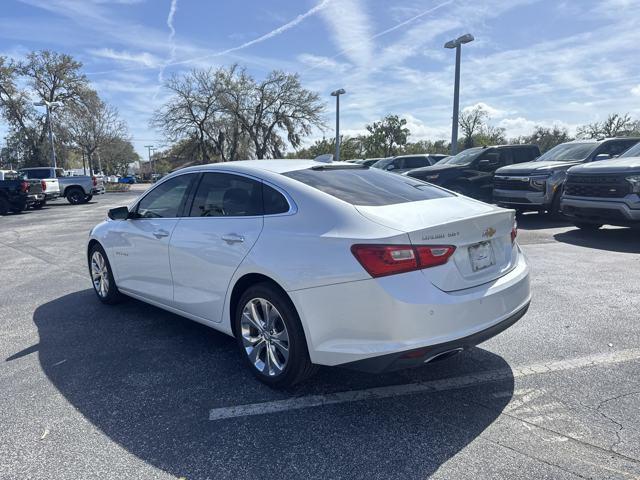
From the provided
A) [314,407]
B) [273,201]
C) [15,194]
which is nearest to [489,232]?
[273,201]

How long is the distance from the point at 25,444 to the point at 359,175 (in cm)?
286

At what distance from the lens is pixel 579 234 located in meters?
9.40

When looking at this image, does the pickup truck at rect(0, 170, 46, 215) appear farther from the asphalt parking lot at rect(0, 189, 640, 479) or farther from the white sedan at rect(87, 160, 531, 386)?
the white sedan at rect(87, 160, 531, 386)

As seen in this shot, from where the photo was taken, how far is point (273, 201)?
3367mm

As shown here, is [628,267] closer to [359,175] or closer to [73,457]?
[359,175]

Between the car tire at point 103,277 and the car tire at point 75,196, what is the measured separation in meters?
20.1

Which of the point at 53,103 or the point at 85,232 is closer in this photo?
the point at 85,232

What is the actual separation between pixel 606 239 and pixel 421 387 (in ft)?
23.5

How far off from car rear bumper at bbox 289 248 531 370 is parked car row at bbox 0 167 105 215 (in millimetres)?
19188

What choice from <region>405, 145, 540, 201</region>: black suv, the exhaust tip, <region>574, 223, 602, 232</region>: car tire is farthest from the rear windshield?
<region>405, 145, 540, 201</region>: black suv

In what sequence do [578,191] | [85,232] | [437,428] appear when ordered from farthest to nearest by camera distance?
[85,232] → [578,191] → [437,428]

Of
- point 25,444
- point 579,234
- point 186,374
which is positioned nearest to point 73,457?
point 25,444

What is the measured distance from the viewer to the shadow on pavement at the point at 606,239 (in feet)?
25.9

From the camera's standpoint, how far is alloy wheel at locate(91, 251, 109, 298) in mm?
5309
